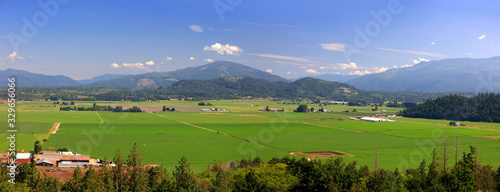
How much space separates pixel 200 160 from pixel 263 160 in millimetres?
7682

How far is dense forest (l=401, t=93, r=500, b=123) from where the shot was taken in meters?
103

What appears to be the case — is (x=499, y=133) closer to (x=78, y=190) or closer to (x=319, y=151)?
(x=319, y=151)

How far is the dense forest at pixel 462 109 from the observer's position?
336 feet

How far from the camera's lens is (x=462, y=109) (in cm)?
10950

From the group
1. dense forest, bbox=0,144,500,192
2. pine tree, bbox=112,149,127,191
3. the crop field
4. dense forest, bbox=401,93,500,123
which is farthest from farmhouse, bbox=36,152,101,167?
dense forest, bbox=401,93,500,123

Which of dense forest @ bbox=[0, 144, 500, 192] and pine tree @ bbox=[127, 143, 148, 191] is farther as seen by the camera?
pine tree @ bbox=[127, 143, 148, 191]

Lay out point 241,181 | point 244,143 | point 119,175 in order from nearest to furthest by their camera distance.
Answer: point 119,175, point 241,181, point 244,143

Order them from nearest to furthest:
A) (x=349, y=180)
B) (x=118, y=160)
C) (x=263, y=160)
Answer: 1. (x=118, y=160)
2. (x=349, y=180)
3. (x=263, y=160)

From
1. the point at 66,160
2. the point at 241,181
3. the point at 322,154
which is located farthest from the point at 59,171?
the point at 322,154

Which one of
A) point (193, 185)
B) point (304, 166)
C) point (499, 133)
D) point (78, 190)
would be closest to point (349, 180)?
point (304, 166)

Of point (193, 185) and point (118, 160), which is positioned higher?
point (118, 160)

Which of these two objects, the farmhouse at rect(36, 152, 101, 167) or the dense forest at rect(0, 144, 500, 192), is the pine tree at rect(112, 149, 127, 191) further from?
the farmhouse at rect(36, 152, 101, 167)

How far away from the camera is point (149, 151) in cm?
4612

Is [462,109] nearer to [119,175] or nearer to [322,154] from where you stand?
[322,154]
